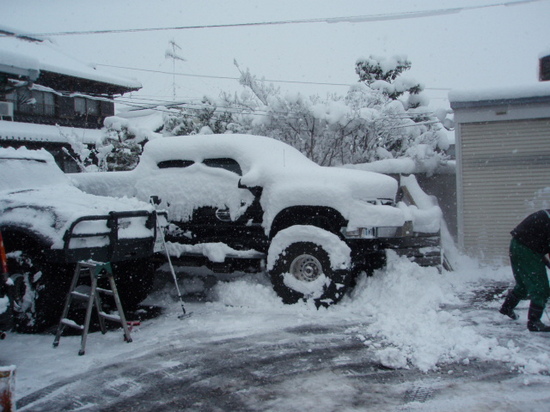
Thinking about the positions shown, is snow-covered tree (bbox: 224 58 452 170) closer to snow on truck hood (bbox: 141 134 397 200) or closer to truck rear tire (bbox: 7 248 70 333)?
snow on truck hood (bbox: 141 134 397 200)

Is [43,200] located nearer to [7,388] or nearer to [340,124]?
[7,388]

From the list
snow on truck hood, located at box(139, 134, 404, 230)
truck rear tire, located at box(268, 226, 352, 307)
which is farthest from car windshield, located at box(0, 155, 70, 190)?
truck rear tire, located at box(268, 226, 352, 307)

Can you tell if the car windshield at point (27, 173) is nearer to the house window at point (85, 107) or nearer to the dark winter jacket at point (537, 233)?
the dark winter jacket at point (537, 233)

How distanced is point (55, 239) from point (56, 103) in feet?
59.0

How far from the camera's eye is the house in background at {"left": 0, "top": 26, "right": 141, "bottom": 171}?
18.0m

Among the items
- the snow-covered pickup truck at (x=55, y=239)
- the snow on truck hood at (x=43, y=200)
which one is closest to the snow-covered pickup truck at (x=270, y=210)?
the snow on truck hood at (x=43, y=200)

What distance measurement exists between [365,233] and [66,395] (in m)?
3.77

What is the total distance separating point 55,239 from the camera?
16.1ft

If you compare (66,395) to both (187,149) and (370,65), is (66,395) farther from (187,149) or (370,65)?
(370,65)

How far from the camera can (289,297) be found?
602cm

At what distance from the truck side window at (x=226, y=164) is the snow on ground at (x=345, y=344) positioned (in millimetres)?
1561

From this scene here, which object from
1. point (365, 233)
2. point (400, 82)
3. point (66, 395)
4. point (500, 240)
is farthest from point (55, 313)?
point (400, 82)

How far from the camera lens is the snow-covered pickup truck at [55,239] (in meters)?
4.95

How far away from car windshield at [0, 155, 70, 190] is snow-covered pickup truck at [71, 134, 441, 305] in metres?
0.67
